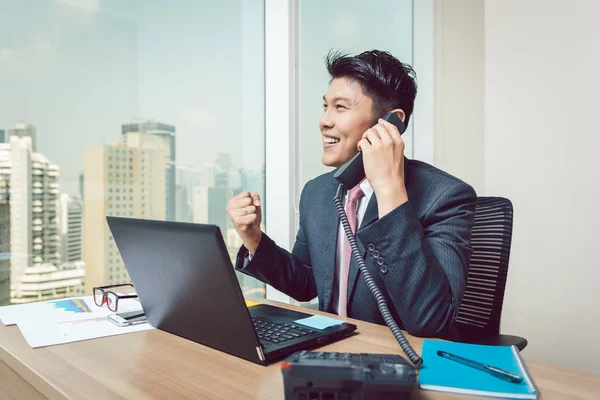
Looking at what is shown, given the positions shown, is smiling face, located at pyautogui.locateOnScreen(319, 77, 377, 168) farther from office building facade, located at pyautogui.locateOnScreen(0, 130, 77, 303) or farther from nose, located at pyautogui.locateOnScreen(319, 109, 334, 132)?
office building facade, located at pyautogui.locateOnScreen(0, 130, 77, 303)

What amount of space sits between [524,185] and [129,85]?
2097 millimetres

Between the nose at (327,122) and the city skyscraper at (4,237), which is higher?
the nose at (327,122)

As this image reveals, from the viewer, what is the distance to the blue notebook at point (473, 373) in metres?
0.67

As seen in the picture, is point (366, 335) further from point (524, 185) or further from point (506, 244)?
point (524, 185)

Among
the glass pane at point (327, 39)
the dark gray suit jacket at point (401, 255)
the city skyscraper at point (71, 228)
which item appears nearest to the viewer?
the dark gray suit jacket at point (401, 255)

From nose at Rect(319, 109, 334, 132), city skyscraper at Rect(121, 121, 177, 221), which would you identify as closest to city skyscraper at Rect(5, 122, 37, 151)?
city skyscraper at Rect(121, 121, 177, 221)

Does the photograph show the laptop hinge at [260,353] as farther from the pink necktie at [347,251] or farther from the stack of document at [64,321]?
the pink necktie at [347,251]

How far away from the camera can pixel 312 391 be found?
0.59 meters

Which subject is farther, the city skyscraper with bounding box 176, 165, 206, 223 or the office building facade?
the city skyscraper with bounding box 176, 165, 206, 223

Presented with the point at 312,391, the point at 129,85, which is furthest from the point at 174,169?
the point at 312,391

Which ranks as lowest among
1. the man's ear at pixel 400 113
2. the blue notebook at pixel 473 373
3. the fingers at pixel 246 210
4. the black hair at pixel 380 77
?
the blue notebook at pixel 473 373

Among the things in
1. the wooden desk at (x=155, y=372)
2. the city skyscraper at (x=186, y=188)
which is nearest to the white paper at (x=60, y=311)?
the wooden desk at (x=155, y=372)

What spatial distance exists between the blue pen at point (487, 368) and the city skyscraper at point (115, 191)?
51.1 inches

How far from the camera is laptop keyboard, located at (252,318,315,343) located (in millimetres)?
906
